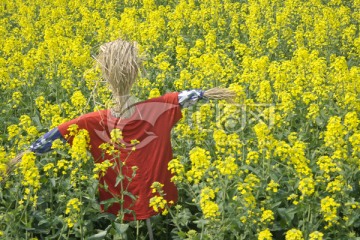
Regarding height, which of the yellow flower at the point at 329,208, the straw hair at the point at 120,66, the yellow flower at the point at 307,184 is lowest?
the yellow flower at the point at 329,208

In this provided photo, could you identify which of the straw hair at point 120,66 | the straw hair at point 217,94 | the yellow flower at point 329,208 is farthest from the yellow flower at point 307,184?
the straw hair at point 120,66

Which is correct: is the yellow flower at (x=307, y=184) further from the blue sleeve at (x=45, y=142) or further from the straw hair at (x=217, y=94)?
the blue sleeve at (x=45, y=142)

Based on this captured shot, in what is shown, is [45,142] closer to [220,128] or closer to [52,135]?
[52,135]

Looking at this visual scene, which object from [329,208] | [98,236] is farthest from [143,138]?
[329,208]

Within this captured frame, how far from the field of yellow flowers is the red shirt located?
6.1 inches

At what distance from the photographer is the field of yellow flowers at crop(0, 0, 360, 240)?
4.54m

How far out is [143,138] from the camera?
475cm

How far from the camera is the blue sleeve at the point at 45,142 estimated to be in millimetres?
4793

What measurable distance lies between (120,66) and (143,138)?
1.95 ft

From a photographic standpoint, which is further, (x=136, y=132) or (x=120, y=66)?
(x=136, y=132)

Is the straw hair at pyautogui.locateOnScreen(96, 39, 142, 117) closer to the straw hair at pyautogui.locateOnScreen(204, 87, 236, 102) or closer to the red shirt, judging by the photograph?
the red shirt

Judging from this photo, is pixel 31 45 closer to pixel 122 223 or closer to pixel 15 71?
pixel 15 71

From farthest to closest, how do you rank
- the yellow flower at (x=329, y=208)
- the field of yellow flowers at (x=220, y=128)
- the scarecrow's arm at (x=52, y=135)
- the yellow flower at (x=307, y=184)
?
1. the scarecrow's arm at (x=52, y=135)
2. the field of yellow flowers at (x=220, y=128)
3. the yellow flower at (x=307, y=184)
4. the yellow flower at (x=329, y=208)

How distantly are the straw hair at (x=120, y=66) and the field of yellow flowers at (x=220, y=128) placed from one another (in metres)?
0.21
